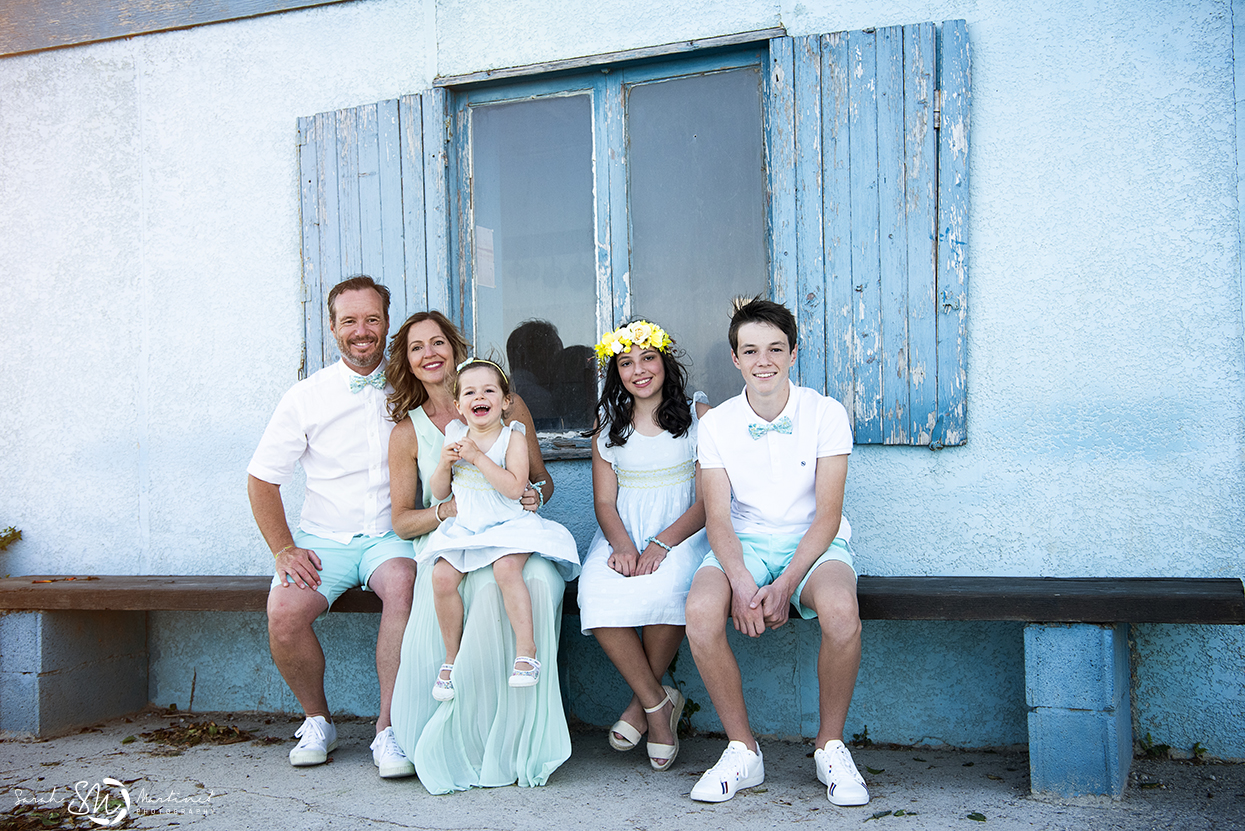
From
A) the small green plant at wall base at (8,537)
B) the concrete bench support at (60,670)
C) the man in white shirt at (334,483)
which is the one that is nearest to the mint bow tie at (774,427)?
the man in white shirt at (334,483)

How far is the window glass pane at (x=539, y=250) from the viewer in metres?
3.78

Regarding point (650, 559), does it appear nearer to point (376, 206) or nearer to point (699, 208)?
point (699, 208)

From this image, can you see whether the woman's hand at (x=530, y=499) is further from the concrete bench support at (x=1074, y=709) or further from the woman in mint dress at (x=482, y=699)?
the concrete bench support at (x=1074, y=709)

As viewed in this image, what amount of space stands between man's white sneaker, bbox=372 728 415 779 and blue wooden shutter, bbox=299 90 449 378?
5.49 feet

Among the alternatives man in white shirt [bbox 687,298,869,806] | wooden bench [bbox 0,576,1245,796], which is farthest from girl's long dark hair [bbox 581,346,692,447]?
wooden bench [bbox 0,576,1245,796]

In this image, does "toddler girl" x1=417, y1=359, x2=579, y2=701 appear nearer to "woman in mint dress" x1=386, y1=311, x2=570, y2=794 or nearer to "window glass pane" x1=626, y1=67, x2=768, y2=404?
"woman in mint dress" x1=386, y1=311, x2=570, y2=794

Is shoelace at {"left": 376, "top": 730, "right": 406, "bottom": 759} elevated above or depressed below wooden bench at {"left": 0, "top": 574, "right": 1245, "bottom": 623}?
below

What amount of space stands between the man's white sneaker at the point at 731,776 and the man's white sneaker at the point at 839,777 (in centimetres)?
19

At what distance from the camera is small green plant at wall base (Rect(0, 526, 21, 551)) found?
4199 mm

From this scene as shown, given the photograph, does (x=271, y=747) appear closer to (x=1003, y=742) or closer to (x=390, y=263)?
(x=390, y=263)

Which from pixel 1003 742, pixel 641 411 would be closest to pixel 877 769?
pixel 1003 742

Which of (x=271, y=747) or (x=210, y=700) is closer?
(x=271, y=747)

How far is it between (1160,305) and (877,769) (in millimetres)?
1820

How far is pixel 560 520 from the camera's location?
3.65 meters
